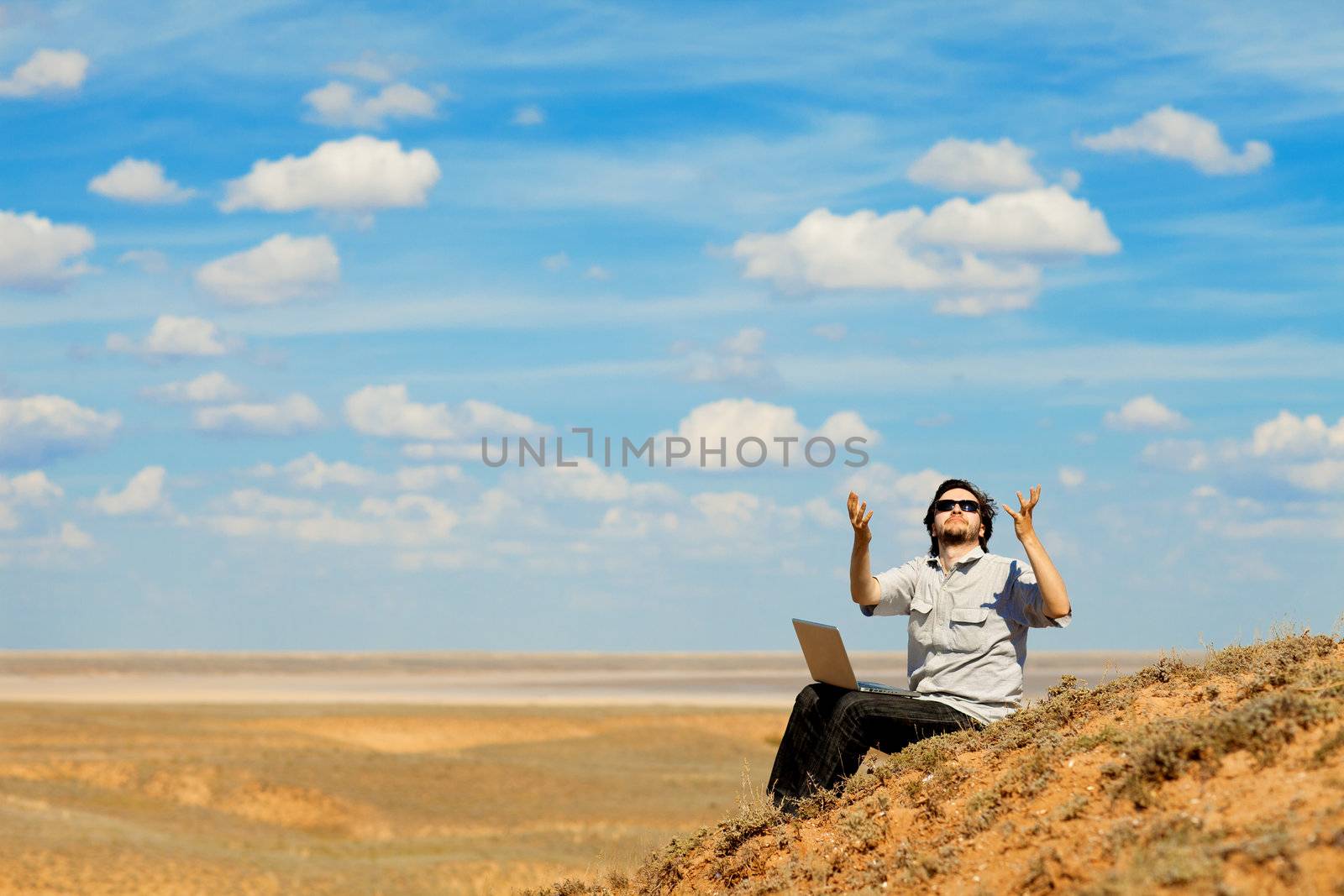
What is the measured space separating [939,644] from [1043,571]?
894mm

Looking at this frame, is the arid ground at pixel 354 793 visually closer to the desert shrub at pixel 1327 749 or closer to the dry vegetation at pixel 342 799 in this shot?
the dry vegetation at pixel 342 799

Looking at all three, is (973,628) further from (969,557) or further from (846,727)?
(846,727)

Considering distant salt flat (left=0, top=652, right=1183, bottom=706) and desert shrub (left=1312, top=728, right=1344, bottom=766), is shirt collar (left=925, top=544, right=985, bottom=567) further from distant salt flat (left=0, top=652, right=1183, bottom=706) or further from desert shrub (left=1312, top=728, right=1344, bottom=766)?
distant salt flat (left=0, top=652, right=1183, bottom=706)

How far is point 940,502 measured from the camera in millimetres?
8922

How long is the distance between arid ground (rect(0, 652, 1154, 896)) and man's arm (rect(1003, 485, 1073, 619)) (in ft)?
3.50

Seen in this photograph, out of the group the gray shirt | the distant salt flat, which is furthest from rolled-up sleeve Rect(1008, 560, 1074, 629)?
the distant salt flat

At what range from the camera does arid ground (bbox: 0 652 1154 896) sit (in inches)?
974

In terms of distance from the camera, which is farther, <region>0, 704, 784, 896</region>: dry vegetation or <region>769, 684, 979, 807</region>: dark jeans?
<region>0, 704, 784, 896</region>: dry vegetation

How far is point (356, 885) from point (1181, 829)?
2087 centimetres

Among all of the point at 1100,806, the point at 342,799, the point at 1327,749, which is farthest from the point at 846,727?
the point at 342,799

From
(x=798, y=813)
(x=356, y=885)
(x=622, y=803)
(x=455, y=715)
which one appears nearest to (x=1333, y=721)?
(x=798, y=813)

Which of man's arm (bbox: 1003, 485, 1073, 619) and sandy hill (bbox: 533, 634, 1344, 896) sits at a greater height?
man's arm (bbox: 1003, 485, 1073, 619)

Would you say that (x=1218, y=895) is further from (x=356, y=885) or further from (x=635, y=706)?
(x=635, y=706)

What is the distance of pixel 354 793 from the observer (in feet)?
121
